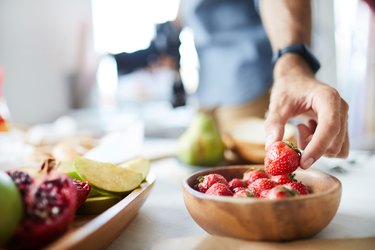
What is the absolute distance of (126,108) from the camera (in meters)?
2.94

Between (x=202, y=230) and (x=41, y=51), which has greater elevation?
(x=41, y=51)

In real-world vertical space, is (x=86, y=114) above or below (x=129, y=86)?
below

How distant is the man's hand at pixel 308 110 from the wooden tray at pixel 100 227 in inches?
11.1

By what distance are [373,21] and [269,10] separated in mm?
1501

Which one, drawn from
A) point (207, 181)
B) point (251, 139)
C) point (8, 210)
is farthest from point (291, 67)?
point (8, 210)

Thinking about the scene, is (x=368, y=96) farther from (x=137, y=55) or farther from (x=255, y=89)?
(x=137, y=55)

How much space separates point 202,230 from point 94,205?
0.18m

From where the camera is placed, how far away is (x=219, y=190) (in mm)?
524

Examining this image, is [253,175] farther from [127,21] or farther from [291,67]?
[127,21]

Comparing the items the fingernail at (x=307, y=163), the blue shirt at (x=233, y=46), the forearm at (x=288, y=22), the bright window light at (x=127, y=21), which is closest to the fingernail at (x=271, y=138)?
the fingernail at (x=307, y=163)

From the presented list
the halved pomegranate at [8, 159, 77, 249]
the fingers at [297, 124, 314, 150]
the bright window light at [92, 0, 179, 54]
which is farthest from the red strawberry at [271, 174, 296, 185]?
the bright window light at [92, 0, 179, 54]

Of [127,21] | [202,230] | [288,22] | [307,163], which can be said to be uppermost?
[127,21]

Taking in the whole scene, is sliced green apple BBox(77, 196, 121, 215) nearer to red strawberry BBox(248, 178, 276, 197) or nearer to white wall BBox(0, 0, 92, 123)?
red strawberry BBox(248, 178, 276, 197)

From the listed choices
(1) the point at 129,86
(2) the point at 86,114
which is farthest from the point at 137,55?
(2) the point at 86,114
